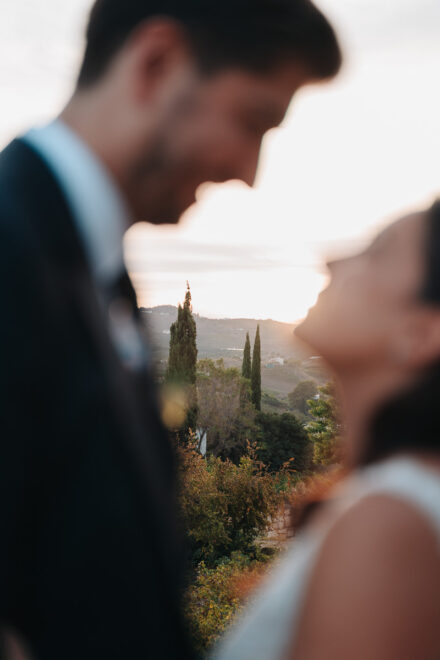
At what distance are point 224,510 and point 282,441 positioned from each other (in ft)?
49.6

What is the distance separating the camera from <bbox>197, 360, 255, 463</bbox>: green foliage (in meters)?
32.4

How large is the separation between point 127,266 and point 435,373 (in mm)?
860

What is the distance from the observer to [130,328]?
1.13 metres

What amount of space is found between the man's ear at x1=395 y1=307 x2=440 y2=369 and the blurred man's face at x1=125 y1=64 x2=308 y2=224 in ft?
1.98

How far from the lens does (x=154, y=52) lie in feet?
3.85

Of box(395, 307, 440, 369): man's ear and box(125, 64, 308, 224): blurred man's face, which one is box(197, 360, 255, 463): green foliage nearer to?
box(395, 307, 440, 369): man's ear

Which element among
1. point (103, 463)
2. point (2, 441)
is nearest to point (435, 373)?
point (103, 463)

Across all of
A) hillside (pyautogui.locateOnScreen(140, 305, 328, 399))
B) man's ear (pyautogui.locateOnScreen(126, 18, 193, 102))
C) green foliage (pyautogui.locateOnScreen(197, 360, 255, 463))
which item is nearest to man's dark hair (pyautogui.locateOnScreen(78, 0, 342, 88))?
man's ear (pyautogui.locateOnScreen(126, 18, 193, 102))

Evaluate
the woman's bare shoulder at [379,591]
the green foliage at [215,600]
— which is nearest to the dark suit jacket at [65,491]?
the woman's bare shoulder at [379,591]

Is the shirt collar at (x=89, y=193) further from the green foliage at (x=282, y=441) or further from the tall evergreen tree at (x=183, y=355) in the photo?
the green foliage at (x=282, y=441)

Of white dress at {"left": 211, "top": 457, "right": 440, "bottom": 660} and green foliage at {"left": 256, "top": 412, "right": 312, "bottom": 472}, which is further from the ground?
white dress at {"left": 211, "top": 457, "right": 440, "bottom": 660}

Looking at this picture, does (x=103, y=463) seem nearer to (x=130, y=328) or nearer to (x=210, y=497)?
(x=130, y=328)

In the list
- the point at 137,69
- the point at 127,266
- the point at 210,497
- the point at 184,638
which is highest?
the point at 137,69

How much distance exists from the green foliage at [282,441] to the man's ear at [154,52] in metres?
30.5
